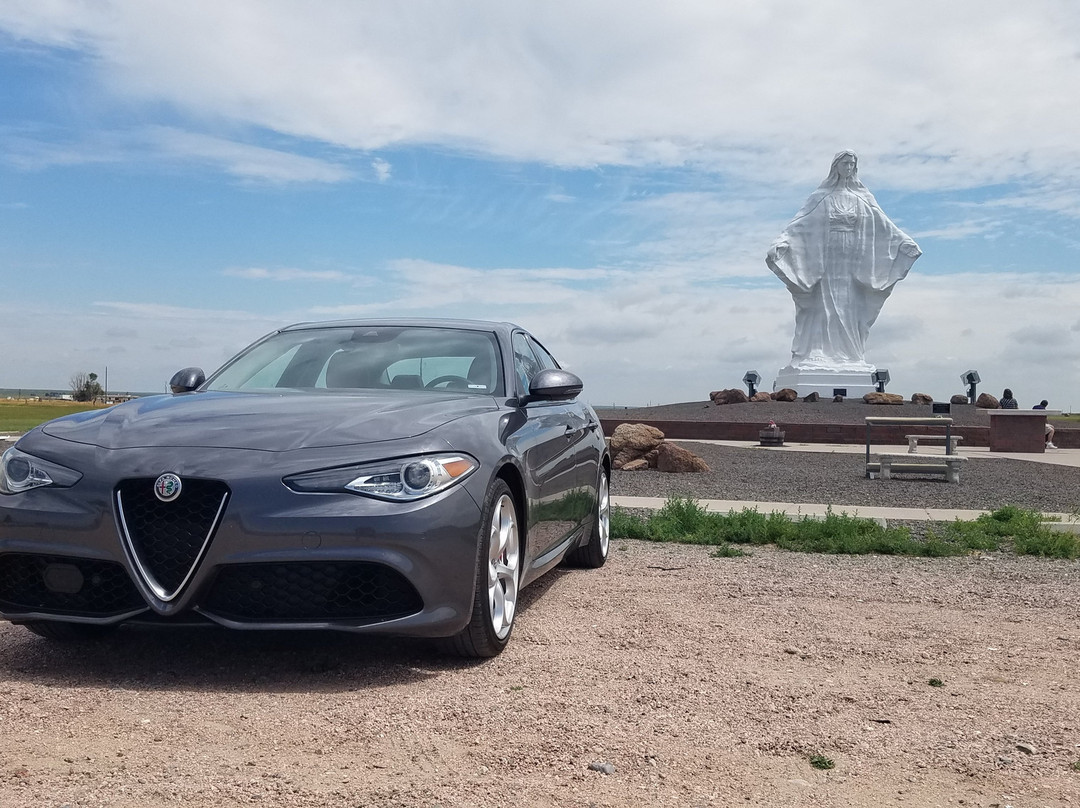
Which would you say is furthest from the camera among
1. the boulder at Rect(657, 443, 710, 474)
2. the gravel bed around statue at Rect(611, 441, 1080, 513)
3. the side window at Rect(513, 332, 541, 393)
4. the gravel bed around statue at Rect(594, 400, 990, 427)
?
the gravel bed around statue at Rect(594, 400, 990, 427)

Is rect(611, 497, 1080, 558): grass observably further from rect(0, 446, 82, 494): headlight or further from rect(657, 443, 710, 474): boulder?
rect(657, 443, 710, 474): boulder

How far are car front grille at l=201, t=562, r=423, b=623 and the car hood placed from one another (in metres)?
0.46

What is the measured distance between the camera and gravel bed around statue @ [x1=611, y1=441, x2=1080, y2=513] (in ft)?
41.8

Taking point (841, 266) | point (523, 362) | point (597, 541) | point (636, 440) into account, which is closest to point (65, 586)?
point (523, 362)

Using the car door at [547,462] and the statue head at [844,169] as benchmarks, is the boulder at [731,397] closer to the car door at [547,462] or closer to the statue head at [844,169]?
the statue head at [844,169]

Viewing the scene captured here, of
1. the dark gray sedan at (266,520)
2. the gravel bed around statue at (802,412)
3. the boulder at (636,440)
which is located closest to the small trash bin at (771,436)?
the gravel bed around statue at (802,412)

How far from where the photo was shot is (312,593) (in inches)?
156

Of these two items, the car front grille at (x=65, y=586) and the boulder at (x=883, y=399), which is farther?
the boulder at (x=883, y=399)

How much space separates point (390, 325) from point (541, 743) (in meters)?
2.97

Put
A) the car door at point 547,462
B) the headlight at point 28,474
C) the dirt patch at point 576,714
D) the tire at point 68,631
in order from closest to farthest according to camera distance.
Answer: the dirt patch at point 576,714
the headlight at point 28,474
the tire at point 68,631
the car door at point 547,462

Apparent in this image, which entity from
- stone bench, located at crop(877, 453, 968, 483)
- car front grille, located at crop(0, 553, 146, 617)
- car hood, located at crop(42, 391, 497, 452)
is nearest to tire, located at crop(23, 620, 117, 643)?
car front grille, located at crop(0, 553, 146, 617)

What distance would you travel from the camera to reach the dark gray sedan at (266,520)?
12.6 ft

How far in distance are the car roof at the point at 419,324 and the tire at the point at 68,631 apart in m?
2.00

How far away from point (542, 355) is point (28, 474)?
10.8ft
